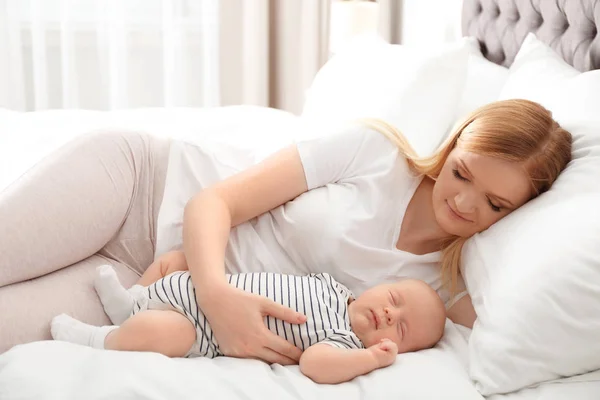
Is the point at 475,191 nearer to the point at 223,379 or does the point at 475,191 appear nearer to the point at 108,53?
the point at 223,379

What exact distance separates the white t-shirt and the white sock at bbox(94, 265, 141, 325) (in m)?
0.18

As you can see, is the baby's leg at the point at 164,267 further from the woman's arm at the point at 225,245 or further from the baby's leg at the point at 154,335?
the baby's leg at the point at 154,335

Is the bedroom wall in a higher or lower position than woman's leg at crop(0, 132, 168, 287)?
higher

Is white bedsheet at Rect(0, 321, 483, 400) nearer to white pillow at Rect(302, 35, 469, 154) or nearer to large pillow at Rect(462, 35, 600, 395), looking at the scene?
large pillow at Rect(462, 35, 600, 395)

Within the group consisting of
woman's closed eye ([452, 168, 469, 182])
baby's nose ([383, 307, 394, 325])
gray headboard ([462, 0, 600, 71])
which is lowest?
baby's nose ([383, 307, 394, 325])

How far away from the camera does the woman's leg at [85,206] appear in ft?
4.30

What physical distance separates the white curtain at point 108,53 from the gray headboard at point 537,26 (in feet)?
5.40

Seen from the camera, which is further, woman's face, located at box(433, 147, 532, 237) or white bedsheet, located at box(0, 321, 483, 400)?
woman's face, located at box(433, 147, 532, 237)

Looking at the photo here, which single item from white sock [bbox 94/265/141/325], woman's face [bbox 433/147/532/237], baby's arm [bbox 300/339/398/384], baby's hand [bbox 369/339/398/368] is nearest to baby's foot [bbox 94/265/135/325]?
white sock [bbox 94/265/141/325]

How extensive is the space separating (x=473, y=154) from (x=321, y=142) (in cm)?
32

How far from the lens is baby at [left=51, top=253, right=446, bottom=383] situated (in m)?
1.17

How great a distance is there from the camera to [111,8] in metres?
3.65

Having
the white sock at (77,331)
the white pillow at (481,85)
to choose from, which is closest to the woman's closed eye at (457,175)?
the white pillow at (481,85)

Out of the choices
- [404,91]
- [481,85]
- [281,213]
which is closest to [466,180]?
[281,213]
